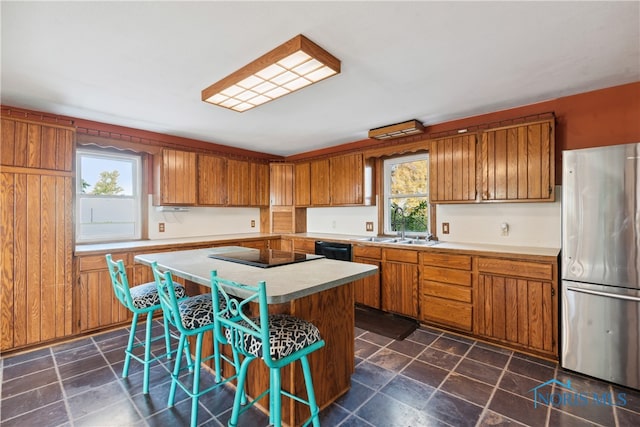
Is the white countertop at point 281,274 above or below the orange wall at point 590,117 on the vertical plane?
below

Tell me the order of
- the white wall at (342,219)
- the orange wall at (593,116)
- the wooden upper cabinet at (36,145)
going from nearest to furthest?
the orange wall at (593,116)
the wooden upper cabinet at (36,145)
the white wall at (342,219)

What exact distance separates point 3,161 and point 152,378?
89.8 inches

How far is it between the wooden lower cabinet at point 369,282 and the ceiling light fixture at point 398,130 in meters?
1.40

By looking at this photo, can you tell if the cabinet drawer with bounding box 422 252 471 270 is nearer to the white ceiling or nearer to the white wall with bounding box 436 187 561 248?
the white wall with bounding box 436 187 561 248

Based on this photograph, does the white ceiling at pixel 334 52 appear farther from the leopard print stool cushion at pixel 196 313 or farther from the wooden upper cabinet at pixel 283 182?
the wooden upper cabinet at pixel 283 182

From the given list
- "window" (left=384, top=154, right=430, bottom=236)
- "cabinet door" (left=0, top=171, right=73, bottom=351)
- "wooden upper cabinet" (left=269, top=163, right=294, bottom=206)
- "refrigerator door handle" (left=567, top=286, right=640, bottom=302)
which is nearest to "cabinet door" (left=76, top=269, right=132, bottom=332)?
"cabinet door" (left=0, top=171, right=73, bottom=351)

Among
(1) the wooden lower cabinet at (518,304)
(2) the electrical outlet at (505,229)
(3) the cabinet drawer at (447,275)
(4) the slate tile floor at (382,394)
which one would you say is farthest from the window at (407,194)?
(4) the slate tile floor at (382,394)

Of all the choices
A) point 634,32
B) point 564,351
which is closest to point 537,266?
point 564,351

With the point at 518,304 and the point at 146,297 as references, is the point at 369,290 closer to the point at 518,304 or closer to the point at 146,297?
the point at 518,304

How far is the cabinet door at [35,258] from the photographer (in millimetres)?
2586

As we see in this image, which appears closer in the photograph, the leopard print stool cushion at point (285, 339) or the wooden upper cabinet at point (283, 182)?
the leopard print stool cushion at point (285, 339)

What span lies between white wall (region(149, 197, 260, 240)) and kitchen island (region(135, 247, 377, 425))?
2096 millimetres

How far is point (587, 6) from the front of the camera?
154cm

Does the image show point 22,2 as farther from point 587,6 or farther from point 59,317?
point 587,6
